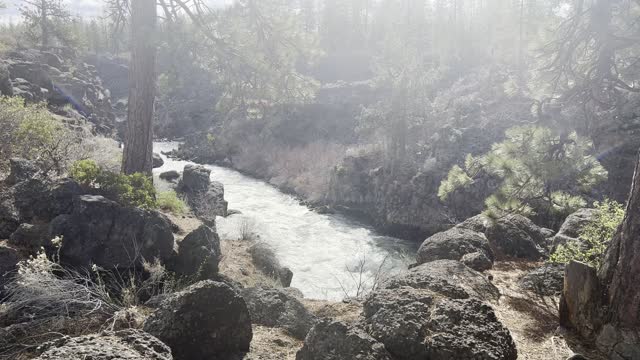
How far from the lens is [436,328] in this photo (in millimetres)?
4129

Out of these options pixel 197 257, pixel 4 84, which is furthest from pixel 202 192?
pixel 4 84

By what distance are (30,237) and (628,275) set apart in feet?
26.1

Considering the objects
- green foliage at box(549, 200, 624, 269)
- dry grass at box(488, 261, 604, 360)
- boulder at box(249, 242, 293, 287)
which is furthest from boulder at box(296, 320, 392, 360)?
boulder at box(249, 242, 293, 287)

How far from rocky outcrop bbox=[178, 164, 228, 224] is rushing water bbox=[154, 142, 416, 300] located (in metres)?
0.61

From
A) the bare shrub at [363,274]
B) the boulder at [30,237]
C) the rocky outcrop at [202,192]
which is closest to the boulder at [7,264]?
the boulder at [30,237]

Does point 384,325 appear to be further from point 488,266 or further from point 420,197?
point 420,197

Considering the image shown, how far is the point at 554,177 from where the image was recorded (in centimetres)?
784

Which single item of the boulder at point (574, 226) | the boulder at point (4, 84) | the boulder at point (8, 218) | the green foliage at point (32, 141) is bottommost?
the boulder at point (8, 218)

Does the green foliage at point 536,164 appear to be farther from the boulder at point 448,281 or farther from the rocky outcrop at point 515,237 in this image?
the boulder at point 448,281

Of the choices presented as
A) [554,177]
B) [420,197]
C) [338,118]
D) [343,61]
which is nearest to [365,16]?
[343,61]

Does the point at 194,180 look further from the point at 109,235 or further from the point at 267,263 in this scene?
the point at 109,235

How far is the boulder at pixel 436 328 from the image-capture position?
3.95 meters

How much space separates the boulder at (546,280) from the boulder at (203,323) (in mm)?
4346

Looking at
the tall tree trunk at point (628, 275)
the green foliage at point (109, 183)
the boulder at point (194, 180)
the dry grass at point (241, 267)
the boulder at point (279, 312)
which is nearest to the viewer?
the tall tree trunk at point (628, 275)
